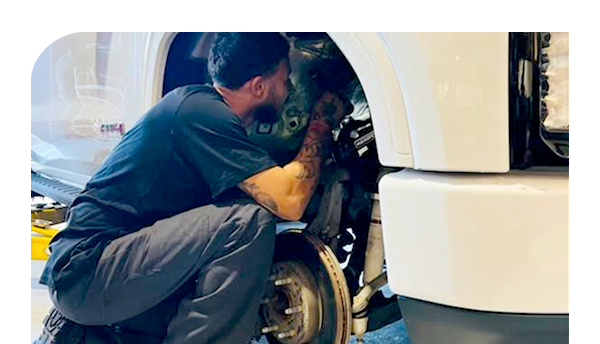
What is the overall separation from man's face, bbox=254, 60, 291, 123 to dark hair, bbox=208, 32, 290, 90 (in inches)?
0.6

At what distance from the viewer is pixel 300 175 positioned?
1.12 metres

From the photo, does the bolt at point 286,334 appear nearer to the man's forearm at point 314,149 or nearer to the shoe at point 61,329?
the man's forearm at point 314,149

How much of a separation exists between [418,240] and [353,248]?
10.5 inches

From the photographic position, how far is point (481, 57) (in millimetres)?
874

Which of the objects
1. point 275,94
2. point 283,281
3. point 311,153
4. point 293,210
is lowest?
point 283,281

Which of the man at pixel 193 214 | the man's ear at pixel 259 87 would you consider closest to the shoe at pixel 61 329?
the man at pixel 193 214

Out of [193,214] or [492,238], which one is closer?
[492,238]

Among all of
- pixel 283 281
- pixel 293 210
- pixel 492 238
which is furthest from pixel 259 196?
pixel 492 238

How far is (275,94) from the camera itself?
1144mm

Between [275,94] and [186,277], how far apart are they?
0.39 metres

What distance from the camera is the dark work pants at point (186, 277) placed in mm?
1096

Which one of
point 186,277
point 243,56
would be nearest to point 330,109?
point 243,56

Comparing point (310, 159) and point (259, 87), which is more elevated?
point (259, 87)

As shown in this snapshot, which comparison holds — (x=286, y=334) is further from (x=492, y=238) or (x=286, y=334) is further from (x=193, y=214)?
(x=492, y=238)
